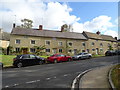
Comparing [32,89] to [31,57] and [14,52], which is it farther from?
[14,52]

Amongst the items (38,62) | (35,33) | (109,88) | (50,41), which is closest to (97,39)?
(50,41)

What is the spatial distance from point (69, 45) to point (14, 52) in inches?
668

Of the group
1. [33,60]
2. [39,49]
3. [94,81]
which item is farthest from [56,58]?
[39,49]

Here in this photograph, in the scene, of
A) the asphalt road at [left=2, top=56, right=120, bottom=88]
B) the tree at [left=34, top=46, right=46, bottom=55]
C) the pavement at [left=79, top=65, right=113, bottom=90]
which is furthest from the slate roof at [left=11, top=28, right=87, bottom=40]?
the pavement at [left=79, top=65, right=113, bottom=90]

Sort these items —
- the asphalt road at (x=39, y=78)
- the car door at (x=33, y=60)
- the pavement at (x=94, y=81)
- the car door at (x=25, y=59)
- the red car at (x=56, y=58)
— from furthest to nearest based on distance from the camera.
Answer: the red car at (x=56, y=58) → the car door at (x=33, y=60) → the car door at (x=25, y=59) → the asphalt road at (x=39, y=78) → the pavement at (x=94, y=81)

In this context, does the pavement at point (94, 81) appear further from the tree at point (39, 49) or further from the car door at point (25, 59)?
the tree at point (39, 49)

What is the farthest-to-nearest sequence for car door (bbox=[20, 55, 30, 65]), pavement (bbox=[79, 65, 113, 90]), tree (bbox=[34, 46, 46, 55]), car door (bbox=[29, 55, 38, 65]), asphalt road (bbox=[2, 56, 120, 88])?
tree (bbox=[34, 46, 46, 55]) → car door (bbox=[29, 55, 38, 65]) → car door (bbox=[20, 55, 30, 65]) → asphalt road (bbox=[2, 56, 120, 88]) → pavement (bbox=[79, 65, 113, 90])

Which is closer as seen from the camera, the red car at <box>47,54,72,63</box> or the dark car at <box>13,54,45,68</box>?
the dark car at <box>13,54,45,68</box>

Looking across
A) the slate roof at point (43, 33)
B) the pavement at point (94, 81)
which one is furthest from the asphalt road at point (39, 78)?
the slate roof at point (43, 33)

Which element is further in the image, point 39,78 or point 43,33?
point 43,33

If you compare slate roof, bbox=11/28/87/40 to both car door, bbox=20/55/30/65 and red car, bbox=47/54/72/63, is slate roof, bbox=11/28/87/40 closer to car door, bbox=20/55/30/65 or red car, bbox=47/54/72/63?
red car, bbox=47/54/72/63

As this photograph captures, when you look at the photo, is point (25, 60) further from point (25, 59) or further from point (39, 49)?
point (39, 49)

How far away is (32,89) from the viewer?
6.12 m

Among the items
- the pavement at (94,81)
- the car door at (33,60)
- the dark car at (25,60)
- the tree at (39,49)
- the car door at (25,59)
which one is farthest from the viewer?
the tree at (39,49)
